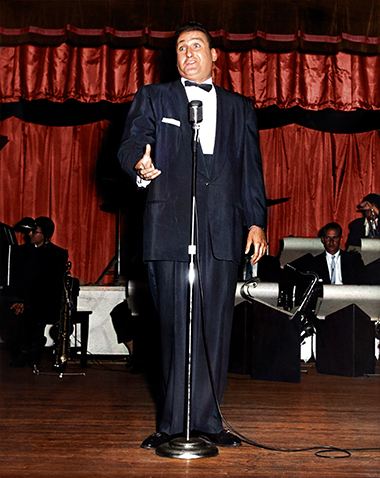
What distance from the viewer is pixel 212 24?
6645 millimetres

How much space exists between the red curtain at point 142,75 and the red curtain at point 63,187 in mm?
1128

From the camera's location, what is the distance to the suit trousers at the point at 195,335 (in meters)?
2.52

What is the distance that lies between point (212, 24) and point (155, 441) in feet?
16.8

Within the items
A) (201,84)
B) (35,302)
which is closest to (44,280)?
(35,302)

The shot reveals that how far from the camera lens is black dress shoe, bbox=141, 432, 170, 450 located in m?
2.49

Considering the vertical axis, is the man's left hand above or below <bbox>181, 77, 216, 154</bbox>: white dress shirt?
below

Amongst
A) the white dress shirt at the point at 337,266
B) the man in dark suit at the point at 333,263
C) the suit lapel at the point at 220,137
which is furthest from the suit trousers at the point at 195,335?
the white dress shirt at the point at 337,266

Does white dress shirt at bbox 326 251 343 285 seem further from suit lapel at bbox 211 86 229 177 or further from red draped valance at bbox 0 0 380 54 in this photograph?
suit lapel at bbox 211 86 229 177

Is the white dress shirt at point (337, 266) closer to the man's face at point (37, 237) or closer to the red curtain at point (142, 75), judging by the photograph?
the red curtain at point (142, 75)

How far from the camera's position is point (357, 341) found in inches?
207

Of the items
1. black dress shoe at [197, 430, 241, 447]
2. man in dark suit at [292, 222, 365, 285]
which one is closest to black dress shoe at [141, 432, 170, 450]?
black dress shoe at [197, 430, 241, 447]

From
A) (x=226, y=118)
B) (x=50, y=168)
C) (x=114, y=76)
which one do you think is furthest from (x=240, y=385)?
(x=50, y=168)

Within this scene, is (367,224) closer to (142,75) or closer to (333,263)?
(333,263)

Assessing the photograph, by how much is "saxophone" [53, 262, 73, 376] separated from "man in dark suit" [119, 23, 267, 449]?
278 cm
